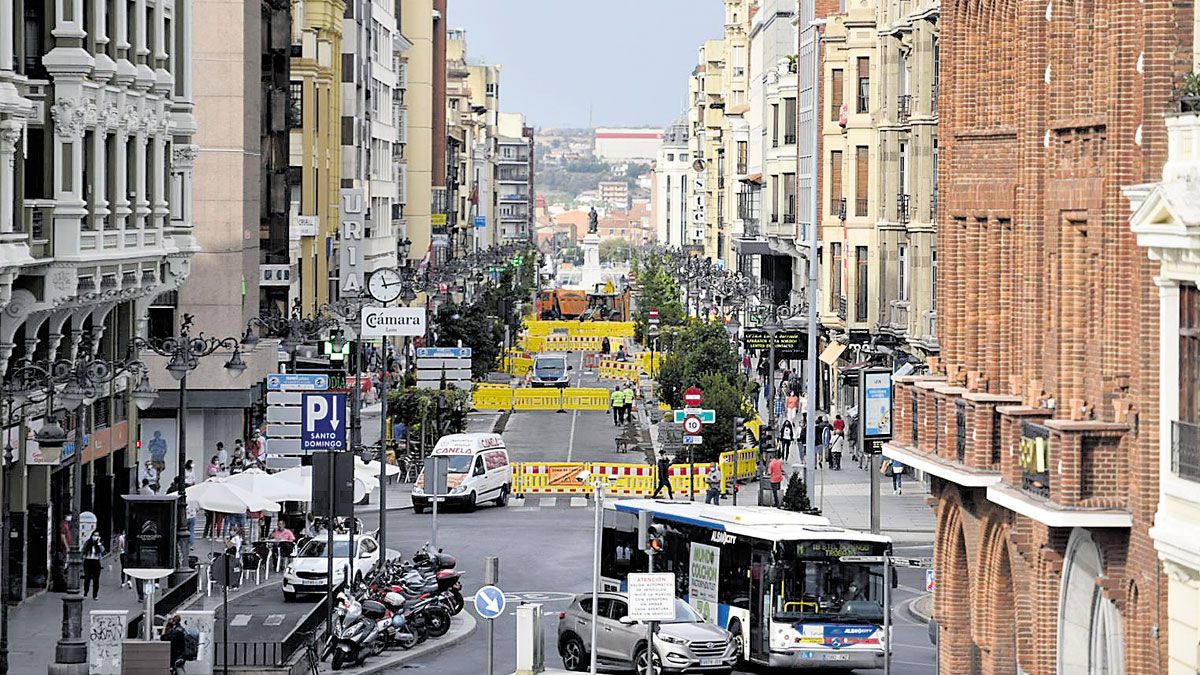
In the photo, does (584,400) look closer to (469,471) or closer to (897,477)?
(469,471)

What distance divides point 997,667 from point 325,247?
214 feet

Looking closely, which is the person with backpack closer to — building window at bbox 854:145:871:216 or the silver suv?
the silver suv

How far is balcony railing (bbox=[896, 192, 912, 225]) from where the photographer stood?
6762cm

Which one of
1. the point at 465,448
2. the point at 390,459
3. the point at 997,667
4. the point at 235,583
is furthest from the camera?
the point at 390,459

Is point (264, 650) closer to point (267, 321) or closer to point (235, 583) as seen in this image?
point (235, 583)

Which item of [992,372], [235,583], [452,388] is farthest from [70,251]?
[452,388]

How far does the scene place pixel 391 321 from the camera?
51.2 m

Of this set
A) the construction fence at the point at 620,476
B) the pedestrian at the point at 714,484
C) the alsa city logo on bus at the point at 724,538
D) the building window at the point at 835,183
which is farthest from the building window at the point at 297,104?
the alsa city logo on bus at the point at 724,538

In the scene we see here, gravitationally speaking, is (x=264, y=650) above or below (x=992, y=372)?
below

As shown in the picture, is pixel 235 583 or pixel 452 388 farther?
pixel 452 388

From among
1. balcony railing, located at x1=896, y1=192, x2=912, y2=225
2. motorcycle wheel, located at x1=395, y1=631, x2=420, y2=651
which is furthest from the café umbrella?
balcony railing, located at x1=896, y1=192, x2=912, y2=225

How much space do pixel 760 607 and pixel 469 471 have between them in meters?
24.3

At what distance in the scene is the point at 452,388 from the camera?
75250mm

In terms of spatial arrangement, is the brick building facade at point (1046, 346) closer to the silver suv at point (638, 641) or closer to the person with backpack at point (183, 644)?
the silver suv at point (638, 641)
